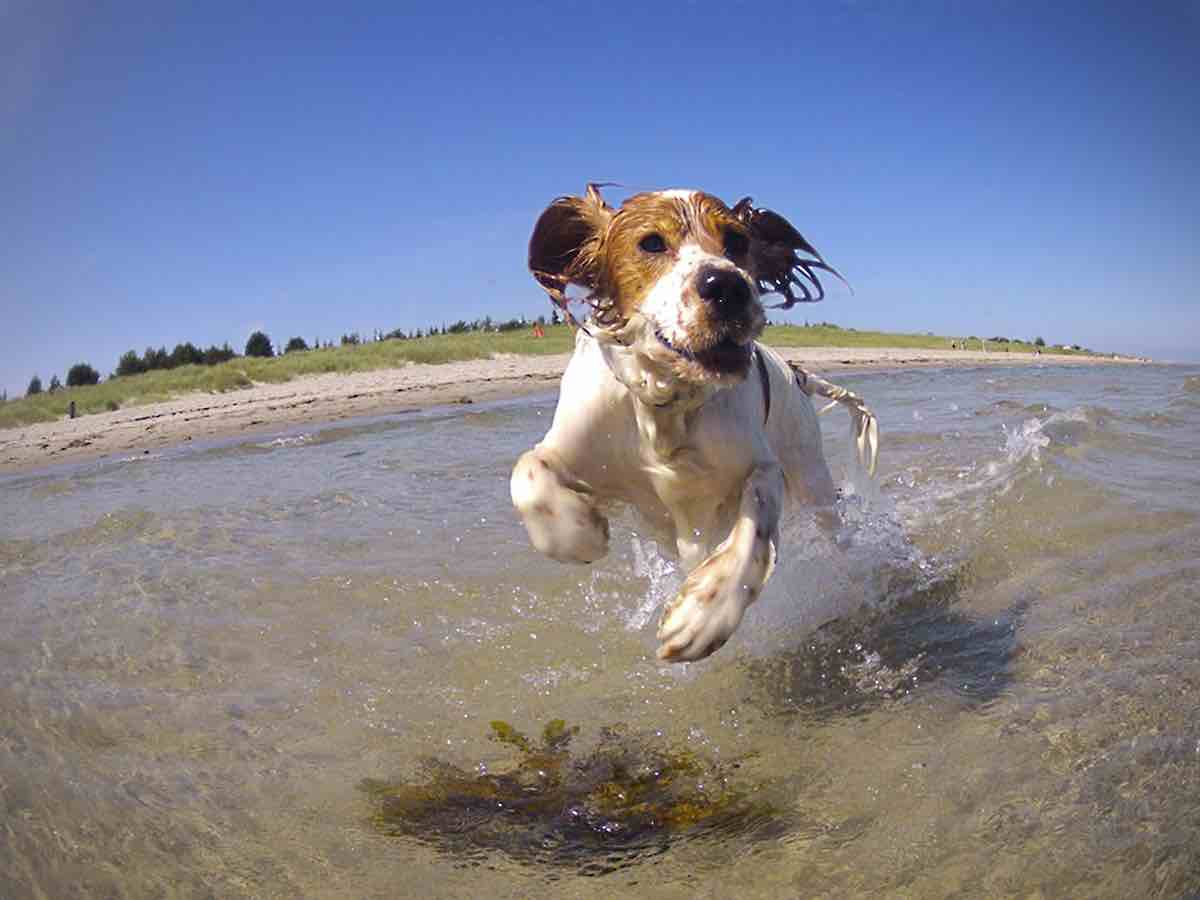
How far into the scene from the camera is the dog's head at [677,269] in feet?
10.2

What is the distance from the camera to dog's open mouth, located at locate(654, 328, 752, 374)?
3125 millimetres

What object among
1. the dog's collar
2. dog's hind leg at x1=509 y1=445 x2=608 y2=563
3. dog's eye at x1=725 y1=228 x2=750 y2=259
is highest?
dog's eye at x1=725 y1=228 x2=750 y2=259

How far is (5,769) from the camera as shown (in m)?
2.91

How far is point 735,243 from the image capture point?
137 inches

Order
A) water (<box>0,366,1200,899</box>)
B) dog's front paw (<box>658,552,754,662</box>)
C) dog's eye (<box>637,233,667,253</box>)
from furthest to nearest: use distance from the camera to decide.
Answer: dog's eye (<box>637,233,667,253</box>), dog's front paw (<box>658,552,754,662</box>), water (<box>0,366,1200,899</box>)

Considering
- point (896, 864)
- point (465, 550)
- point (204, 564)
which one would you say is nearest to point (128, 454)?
point (204, 564)

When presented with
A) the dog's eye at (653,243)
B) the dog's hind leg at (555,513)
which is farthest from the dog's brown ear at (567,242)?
the dog's hind leg at (555,513)

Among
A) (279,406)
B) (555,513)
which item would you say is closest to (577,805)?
(555,513)

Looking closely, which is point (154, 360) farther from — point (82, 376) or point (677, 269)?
point (677, 269)

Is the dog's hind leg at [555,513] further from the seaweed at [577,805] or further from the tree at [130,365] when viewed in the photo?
the tree at [130,365]

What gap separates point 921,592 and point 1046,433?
440cm

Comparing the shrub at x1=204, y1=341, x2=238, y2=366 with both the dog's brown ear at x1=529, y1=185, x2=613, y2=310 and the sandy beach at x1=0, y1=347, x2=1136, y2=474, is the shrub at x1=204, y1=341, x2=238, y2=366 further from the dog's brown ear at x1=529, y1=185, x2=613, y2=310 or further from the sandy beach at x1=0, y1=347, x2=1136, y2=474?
the dog's brown ear at x1=529, y1=185, x2=613, y2=310

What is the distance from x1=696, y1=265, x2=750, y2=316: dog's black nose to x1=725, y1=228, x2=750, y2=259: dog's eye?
348 mm

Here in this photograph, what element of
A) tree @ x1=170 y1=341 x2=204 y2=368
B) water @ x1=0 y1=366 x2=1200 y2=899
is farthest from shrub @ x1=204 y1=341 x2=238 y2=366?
water @ x1=0 y1=366 x2=1200 y2=899
